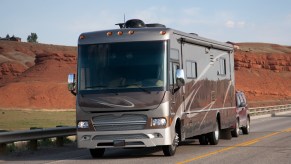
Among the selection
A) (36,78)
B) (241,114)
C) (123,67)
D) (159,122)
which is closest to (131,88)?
(123,67)

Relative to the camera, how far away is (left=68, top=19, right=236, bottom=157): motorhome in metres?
14.5

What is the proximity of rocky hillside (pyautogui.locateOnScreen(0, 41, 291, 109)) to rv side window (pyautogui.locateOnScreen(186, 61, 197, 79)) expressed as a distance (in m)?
73.5

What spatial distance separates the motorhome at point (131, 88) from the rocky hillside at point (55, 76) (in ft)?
246

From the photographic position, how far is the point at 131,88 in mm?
14648

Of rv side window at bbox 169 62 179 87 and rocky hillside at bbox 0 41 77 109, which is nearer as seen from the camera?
rv side window at bbox 169 62 179 87

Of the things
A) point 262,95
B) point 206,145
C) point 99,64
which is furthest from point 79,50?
point 262,95

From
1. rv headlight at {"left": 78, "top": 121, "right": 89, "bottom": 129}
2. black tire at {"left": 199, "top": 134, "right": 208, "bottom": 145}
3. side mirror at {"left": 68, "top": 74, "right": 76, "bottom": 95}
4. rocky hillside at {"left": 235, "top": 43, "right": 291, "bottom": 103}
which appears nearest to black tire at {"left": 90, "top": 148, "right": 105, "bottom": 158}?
rv headlight at {"left": 78, "top": 121, "right": 89, "bottom": 129}

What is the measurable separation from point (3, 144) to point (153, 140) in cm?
492

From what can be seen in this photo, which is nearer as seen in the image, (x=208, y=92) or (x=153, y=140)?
(x=153, y=140)

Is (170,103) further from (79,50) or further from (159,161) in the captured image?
(79,50)

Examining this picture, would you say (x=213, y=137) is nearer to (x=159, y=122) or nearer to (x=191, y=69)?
(x=191, y=69)

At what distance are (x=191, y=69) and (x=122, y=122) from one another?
335 cm

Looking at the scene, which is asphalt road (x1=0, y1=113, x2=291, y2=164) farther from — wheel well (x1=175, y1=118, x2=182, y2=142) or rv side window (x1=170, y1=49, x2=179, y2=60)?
rv side window (x1=170, y1=49, x2=179, y2=60)

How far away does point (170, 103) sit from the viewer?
48.4ft
